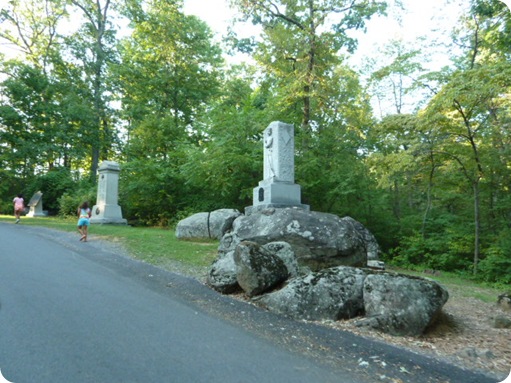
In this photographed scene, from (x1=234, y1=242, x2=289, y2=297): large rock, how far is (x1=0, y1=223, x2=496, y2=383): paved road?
0.43 metres

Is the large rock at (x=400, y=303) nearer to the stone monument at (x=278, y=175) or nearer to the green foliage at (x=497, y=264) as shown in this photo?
the stone monument at (x=278, y=175)

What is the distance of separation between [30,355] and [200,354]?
1468 mm

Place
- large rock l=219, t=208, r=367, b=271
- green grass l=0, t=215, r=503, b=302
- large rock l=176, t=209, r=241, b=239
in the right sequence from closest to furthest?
large rock l=219, t=208, r=367, b=271
green grass l=0, t=215, r=503, b=302
large rock l=176, t=209, r=241, b=239

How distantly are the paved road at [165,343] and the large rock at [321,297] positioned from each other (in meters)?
0.27

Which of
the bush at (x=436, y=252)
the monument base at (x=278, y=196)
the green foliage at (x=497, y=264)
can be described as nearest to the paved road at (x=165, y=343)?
the monument base at (x=278, y=196)

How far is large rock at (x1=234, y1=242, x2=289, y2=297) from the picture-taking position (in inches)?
210

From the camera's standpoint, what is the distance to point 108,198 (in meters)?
17.0

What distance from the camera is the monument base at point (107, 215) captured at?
16.3m

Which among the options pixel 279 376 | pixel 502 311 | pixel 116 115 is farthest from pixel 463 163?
pixel 116 115

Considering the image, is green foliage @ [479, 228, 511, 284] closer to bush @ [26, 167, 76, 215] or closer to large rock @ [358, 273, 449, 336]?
large rock @ [358, 273, 449, 336]

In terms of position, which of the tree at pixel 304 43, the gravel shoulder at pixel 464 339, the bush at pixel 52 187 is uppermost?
the tree at pixel 304 43

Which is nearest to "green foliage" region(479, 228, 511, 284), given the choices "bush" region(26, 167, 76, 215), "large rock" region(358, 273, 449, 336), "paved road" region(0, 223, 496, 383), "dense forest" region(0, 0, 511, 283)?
"dense forest" region(0, 0, 511, 283)

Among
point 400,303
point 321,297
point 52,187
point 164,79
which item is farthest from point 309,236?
point 52,187

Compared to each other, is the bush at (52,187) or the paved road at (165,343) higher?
the bush at (52,187)
